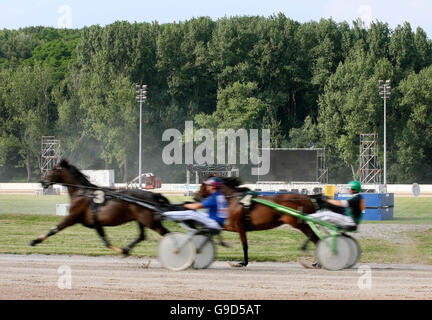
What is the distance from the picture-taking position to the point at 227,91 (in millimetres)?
64562

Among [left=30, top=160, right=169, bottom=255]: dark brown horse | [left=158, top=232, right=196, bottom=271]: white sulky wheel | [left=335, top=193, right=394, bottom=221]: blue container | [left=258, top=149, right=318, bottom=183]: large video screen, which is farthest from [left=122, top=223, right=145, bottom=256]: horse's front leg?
[left=258, top=149, right=318, bottom=183]: large video screen

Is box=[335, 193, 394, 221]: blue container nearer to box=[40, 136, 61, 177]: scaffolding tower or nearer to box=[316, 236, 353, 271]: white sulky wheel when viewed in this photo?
box=[316, 236, 353, 271]: white sulky wheel

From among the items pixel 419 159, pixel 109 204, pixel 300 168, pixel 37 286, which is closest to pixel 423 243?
pixel 109 204

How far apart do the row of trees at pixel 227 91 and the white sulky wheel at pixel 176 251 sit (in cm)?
4911

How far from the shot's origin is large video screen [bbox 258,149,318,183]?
50406 mm

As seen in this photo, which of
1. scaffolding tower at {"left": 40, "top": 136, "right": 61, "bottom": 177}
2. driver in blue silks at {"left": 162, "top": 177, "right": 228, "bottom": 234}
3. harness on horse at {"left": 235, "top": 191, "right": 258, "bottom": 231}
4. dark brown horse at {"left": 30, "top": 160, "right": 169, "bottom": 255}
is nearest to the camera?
driver in blue silks at {"left": 162, "top": 177, "right": 228, "bottom": 234}

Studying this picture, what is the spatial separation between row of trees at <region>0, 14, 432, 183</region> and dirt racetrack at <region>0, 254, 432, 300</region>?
4790cm

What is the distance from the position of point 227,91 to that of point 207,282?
54730mm

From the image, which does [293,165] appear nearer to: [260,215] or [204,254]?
[260,215]

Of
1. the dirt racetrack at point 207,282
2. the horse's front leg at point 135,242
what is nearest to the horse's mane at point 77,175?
the horse's front leg at point 135,242

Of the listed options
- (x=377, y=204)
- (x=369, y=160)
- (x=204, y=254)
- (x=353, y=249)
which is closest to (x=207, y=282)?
(x=204, y=254)

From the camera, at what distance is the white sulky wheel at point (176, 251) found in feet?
36.4

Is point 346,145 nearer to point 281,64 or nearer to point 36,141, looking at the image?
point 281,64

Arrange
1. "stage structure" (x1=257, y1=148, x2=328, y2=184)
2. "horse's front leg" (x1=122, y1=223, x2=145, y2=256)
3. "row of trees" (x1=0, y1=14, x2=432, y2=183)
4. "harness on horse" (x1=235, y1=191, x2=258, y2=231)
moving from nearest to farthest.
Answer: "harness on horse" (x1=235, y1=191, x2=258, y2=231)
"horse's front leg" (x1=122, y1=223, x2=145, y2=256)
"stage structure" (x1=257, y1=148, x2=328, y2=184)
"row of trees" (x1=0, y1=14, x2=432, y2=183)
